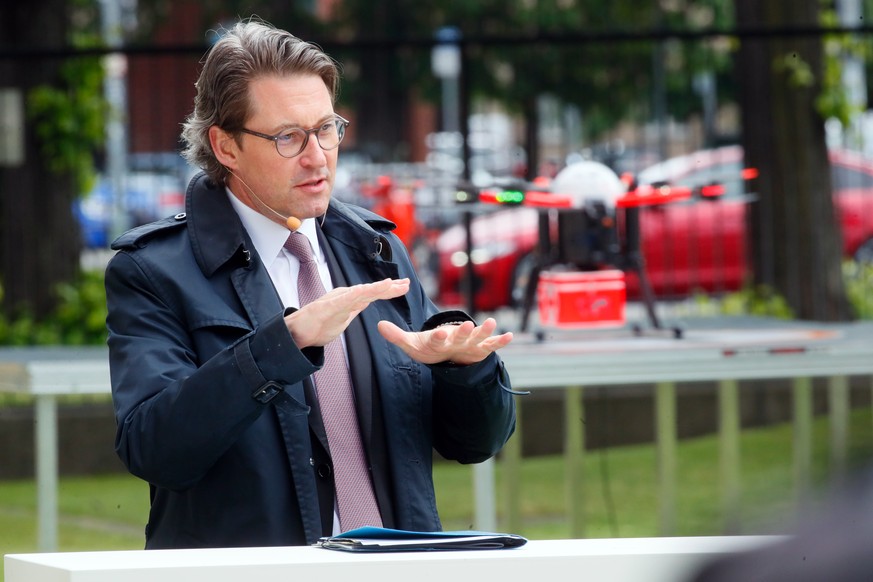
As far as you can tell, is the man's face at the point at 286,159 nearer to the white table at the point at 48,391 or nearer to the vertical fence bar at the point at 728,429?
the white table at the point at 48,391

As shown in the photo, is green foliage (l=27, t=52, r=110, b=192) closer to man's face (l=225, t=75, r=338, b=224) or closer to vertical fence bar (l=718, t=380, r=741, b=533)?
vertical fence bar (l=718, t=380, r=741, b=533)

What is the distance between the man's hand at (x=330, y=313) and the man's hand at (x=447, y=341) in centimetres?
13

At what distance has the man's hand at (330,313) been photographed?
214 cm

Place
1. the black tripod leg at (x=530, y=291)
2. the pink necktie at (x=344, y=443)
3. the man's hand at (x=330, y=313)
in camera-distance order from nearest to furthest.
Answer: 1. the man's hand at (x=330, y=313)
2. the pink necktie at (x=344, y=443)
3. the black tripod leg at (x=530, y=291)

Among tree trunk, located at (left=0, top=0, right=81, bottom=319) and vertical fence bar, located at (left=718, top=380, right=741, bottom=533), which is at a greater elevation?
tree trunk, located at (left=0, top=0, right=81, bottom=319)

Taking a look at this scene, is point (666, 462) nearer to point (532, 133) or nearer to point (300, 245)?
point (300, 245)

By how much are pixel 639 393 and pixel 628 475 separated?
18.3 inches

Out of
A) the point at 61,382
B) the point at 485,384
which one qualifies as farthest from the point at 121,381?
the point at 61,382

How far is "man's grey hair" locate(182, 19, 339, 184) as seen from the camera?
2.49 meters

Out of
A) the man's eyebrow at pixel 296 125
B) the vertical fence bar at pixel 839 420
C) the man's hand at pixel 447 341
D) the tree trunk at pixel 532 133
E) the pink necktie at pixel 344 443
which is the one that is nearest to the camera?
the vertical fence bar at pixel 839 420

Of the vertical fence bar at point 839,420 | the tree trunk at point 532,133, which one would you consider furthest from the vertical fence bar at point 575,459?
the tree trunk at point 532,133

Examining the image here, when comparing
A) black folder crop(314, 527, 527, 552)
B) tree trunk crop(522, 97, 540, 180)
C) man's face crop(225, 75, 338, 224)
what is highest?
tree trunk crop(522, 97, 540, 180)

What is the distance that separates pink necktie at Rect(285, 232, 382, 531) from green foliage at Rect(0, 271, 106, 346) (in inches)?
239

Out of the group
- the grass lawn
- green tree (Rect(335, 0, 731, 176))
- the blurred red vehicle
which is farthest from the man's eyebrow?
the blurred red vehicle
